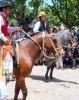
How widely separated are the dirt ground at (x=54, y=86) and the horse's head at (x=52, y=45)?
3.76 feet

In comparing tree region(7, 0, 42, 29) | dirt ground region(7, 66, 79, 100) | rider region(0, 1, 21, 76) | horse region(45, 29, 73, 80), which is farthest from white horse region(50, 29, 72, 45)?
tree region(7, 0, 42, 29)

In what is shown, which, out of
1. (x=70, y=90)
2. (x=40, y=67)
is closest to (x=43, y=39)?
(x=70, y=90)

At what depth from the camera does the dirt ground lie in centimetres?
900

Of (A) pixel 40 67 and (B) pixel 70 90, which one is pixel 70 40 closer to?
(A) pixel 40 67

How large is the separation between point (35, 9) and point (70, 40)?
55.1 feet

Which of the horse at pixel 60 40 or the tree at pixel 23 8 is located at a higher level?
the tree at pixel 23 8

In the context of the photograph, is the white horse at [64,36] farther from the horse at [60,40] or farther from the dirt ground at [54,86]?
the dirt ground at [54,86]

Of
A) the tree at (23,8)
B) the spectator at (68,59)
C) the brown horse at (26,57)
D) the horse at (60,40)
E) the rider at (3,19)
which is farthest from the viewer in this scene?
the tree at (23,8)

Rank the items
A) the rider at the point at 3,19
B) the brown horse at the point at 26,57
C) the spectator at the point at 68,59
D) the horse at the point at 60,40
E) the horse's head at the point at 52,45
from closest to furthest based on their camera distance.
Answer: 1. the rider at the point at 3,19
2. the brown horse at the point at 26,57
3. the horse's head at the point at 52,45
4. the horse at the point at 60,40
5. the spectator at the point at 68,59

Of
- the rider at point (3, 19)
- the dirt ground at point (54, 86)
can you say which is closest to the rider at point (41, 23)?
the dirt ground at point (54, 86)

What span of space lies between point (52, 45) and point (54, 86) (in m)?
1.93

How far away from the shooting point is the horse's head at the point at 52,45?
8.98 meters

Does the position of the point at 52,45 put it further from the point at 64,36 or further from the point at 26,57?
the point at 64,36

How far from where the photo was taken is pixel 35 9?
97.5 feet
